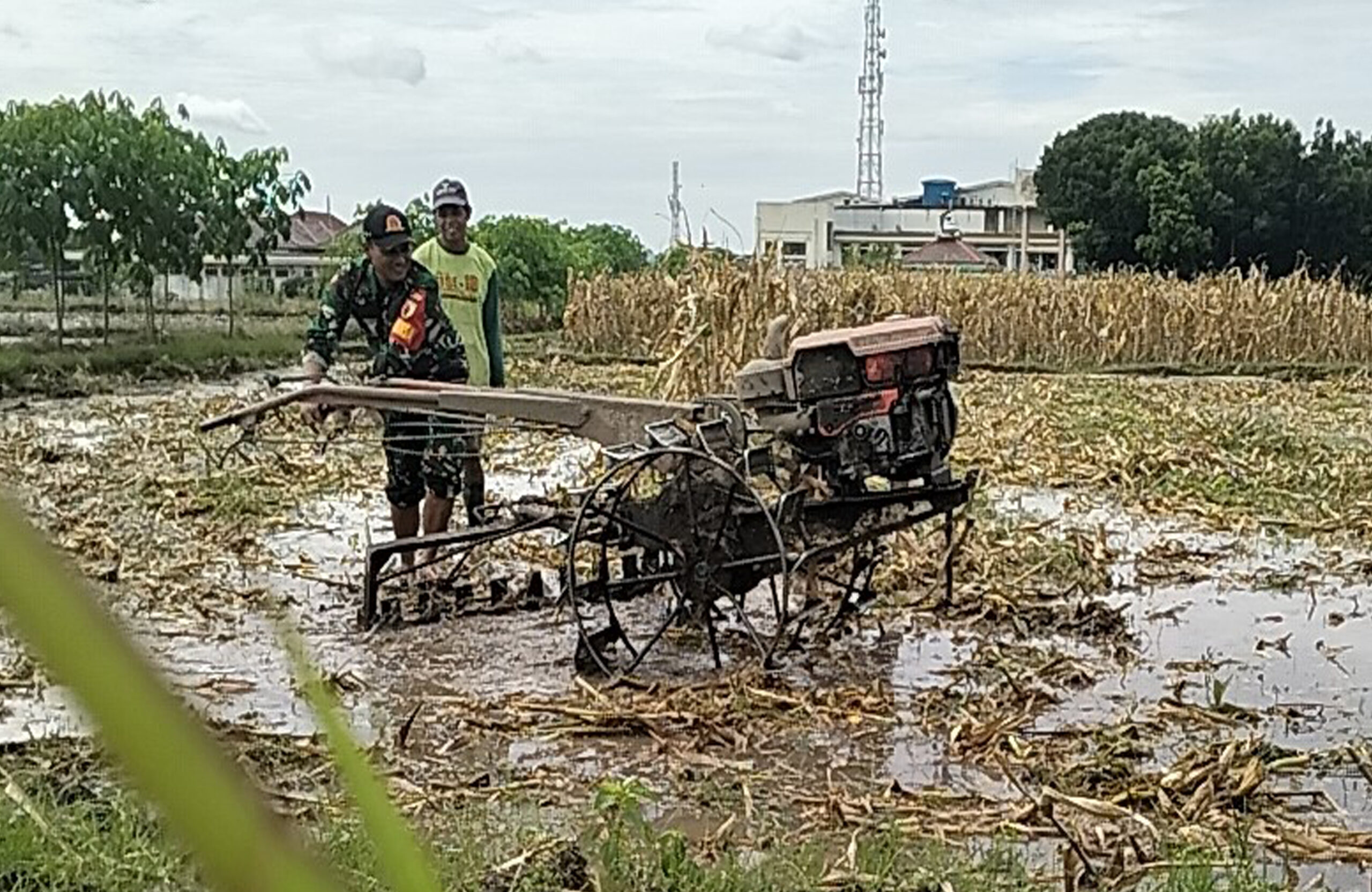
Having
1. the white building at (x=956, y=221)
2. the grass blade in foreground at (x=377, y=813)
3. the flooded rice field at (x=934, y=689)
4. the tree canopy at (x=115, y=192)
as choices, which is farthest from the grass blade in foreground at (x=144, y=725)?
the white building at (x=956, y=221)

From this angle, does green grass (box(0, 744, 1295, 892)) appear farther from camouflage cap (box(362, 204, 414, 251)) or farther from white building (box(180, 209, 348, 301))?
white building (box(180, 209, 348, 301))

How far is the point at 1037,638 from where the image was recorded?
668 centimetres

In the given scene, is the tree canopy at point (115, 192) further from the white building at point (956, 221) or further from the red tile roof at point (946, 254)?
the red tile roof at point (946, 254)

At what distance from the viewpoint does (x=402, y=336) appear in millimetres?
7105

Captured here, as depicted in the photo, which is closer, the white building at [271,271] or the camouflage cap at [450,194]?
the camouflage cap at [450,194]

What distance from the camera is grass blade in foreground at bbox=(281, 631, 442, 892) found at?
0.82 ft

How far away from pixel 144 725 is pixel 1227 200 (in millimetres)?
48793

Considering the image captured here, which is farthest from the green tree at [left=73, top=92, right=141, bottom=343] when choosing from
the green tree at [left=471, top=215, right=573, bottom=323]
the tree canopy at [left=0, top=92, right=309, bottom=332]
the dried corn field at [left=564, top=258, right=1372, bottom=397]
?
the green tree at [left=471, top=215, right=573, bottom=323]

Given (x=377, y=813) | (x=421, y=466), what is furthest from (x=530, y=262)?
(x=377, y=813)

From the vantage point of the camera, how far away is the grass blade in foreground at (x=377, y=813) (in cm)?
25

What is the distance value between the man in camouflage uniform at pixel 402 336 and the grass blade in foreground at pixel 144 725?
22.1 ft

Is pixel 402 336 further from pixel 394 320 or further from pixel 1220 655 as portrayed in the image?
pixel 1220 655

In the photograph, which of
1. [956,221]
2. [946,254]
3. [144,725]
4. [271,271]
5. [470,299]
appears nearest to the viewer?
[144,725]

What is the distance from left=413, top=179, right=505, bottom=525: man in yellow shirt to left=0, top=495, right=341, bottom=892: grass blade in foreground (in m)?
7.31
